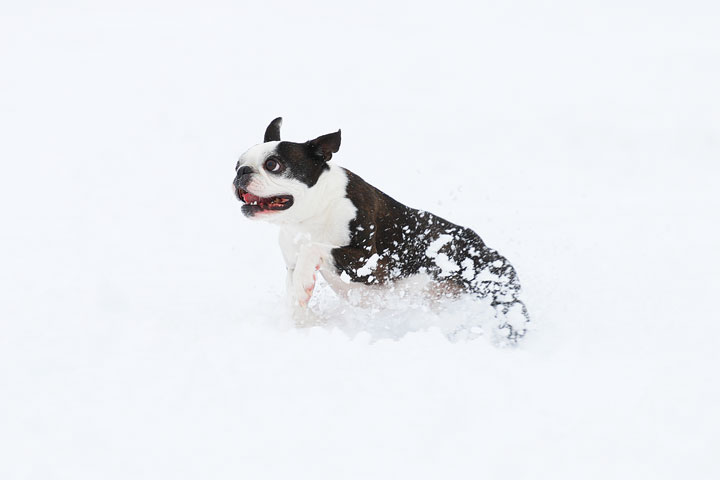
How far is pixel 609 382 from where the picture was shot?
3760 mm

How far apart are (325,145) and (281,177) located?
Answer: 0.38 metres

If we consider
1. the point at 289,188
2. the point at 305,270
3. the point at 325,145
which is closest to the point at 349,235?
the point at 305,270

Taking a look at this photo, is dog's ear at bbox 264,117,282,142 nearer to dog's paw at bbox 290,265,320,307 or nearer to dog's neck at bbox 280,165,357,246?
dog's neck at bbox 280,165,357,246

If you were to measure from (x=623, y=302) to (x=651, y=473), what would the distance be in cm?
296

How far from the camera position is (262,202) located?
4332mm

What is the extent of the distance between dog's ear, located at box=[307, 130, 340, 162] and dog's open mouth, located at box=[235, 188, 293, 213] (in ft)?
1.22

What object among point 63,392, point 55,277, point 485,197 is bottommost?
point 63,392

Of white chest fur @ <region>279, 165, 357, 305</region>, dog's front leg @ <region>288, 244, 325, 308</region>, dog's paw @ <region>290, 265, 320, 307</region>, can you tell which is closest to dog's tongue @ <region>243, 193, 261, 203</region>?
white chest fur @ <region>279, 165, 357, 305</region>

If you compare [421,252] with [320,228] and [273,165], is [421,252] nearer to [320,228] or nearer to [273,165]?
A: [320,228]

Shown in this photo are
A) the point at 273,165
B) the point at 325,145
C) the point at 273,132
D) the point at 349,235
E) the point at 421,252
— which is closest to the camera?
the point at 273,165

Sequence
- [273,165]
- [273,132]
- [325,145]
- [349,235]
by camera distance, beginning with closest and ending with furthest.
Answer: [273,165] → [325,145] → [349,235] → [273,132]

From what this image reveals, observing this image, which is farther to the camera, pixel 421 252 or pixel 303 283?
pixel 421 252

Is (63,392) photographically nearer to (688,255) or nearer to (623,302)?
(623,302)

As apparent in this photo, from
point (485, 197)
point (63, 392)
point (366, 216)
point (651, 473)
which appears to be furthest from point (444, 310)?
point (485, 197)
